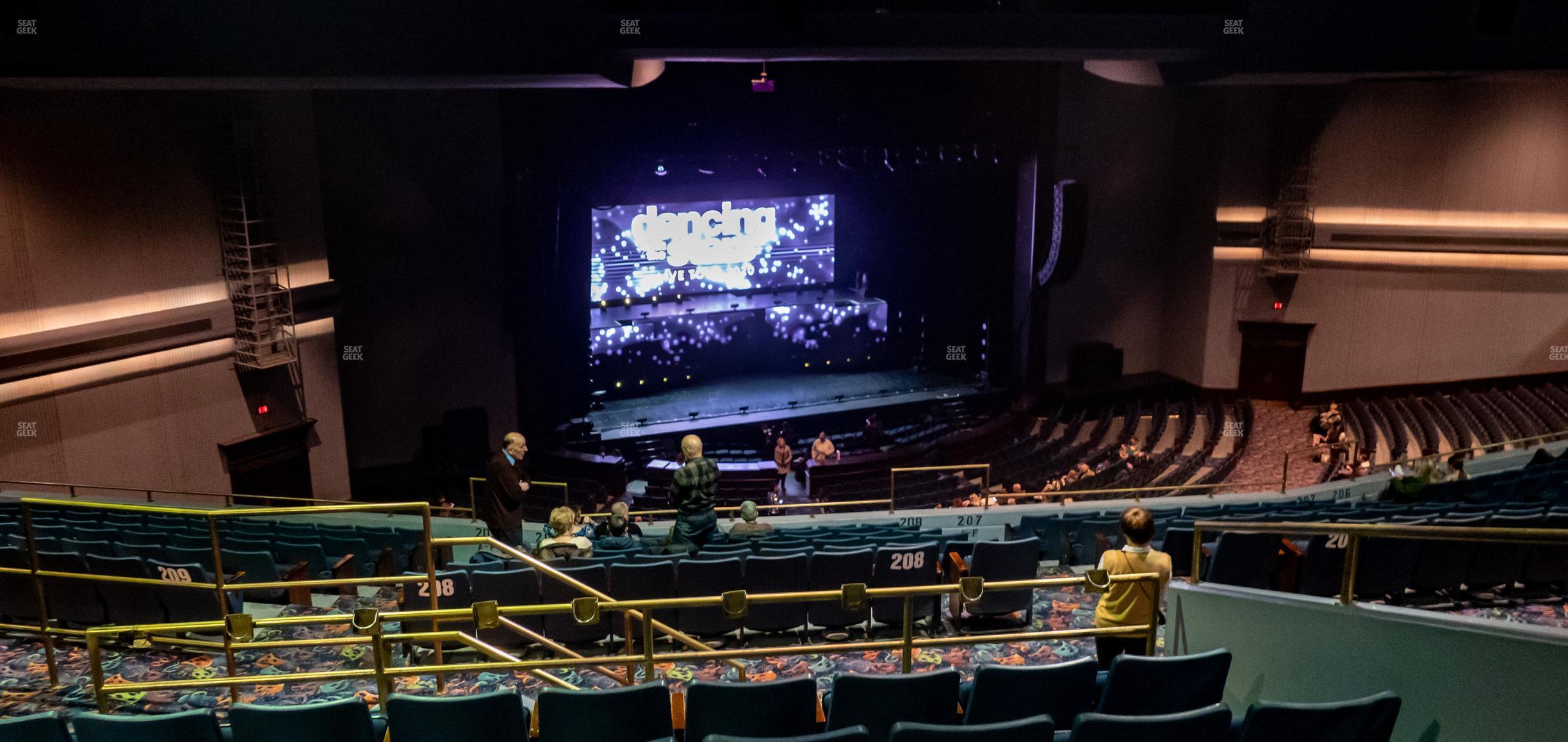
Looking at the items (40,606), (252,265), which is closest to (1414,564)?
(40,606)

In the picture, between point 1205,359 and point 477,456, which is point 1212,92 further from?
point 477,456

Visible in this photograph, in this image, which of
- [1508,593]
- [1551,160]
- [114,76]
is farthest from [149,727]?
[1551,160]

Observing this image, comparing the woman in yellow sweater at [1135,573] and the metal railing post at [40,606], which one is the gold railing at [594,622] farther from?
the metal railing post at [40,606]

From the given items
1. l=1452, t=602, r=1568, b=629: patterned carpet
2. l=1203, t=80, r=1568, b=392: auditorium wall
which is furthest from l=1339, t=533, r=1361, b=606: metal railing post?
l=1203, t=80, r=1568, b=392: auditorium wall

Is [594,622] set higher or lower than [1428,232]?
lower

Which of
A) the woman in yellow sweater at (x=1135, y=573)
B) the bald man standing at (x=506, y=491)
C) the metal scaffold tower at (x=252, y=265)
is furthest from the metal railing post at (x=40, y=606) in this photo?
the metal scaffold tower at (x=252, y=265)

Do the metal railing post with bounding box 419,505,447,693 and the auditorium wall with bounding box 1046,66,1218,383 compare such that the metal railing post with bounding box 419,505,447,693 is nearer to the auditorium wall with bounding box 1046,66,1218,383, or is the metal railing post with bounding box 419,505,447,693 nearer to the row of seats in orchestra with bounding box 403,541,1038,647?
the row of seats in orchestra with bounding box 403,541,1038,647

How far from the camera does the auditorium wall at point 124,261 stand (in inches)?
499

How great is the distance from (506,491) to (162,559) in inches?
101

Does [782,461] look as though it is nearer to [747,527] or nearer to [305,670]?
[747,527]

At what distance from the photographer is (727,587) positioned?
7141 mm

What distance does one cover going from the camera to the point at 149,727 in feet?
13.7

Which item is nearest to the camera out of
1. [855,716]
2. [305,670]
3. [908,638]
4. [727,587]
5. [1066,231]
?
[855,716]

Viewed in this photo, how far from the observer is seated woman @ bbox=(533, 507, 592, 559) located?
7.54 metres
